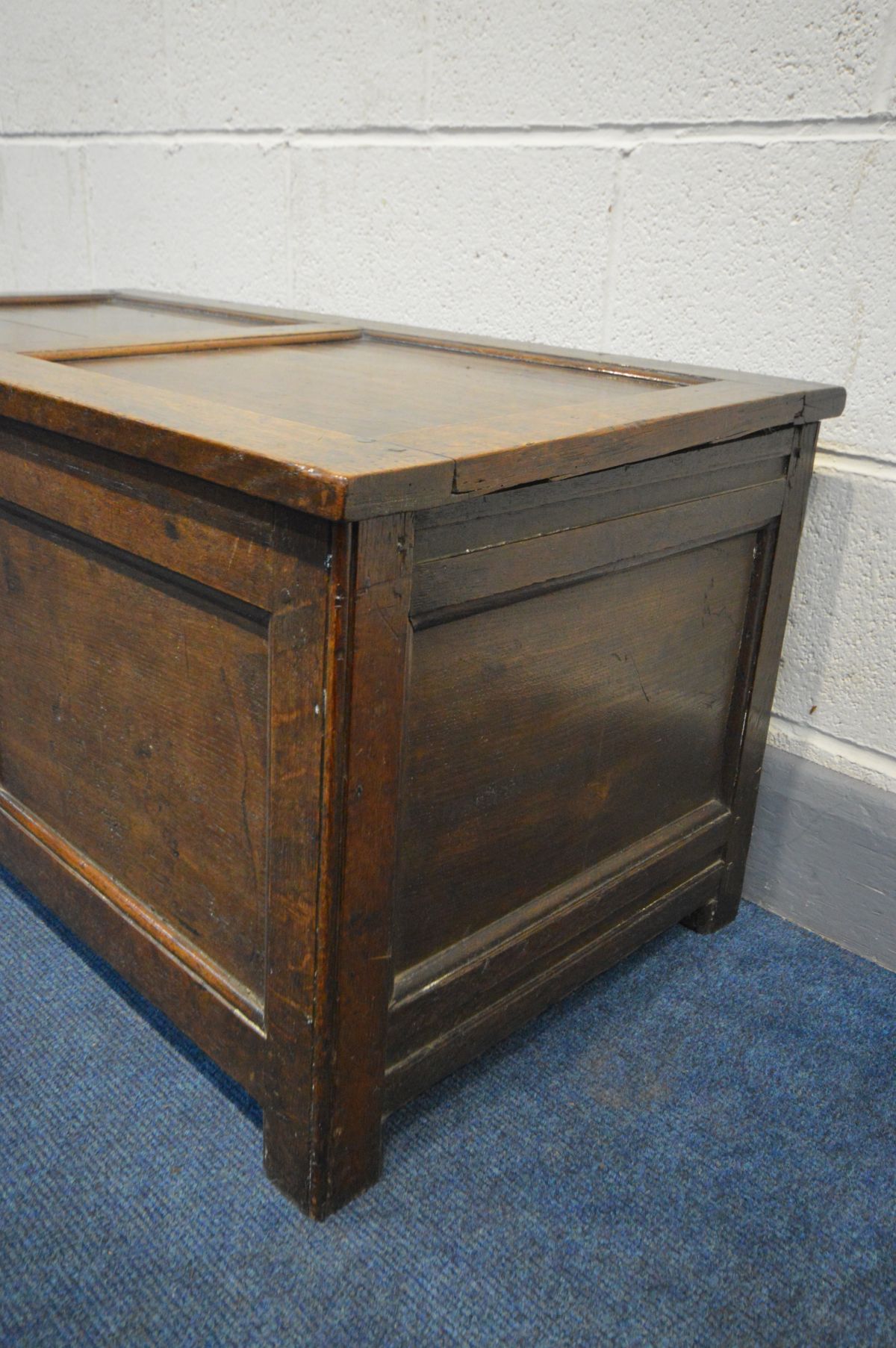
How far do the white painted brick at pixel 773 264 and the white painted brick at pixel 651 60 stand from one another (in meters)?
0.05

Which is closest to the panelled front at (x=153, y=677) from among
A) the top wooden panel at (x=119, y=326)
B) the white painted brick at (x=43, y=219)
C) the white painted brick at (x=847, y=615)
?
the top wooden panel at (x=119, y=326)

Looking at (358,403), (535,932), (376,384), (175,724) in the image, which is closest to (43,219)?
(376,384)

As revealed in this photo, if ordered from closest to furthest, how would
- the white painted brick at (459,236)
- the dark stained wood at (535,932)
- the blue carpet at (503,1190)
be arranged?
the blue carpet at (503,1190), the dark stained wood at (535,932), the white painted brick at (459,236)

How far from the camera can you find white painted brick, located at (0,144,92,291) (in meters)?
2.25

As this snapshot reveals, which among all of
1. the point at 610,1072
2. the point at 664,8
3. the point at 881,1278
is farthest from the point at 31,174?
the point at 881,1278

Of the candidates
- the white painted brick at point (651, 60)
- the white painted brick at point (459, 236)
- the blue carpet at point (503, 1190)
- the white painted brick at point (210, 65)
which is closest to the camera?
the blue carpet at point (503, 1190)

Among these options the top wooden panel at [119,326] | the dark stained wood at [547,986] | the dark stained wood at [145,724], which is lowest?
the dark stained wood at [547,986]

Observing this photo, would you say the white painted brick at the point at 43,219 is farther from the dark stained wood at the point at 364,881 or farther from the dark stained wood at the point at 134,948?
the dark stained wood at the point at 364,881

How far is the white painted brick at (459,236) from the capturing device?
4.72 ft

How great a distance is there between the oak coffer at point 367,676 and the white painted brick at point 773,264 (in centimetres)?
10

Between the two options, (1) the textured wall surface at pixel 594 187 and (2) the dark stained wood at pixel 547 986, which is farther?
(1) the textured wall surface at pixel 594 187

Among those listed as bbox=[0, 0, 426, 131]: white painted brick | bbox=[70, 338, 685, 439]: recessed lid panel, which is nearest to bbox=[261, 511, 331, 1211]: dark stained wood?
bbox=[70, 338, 685, 439]: recessed lid panel

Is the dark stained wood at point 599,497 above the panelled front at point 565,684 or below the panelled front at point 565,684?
above

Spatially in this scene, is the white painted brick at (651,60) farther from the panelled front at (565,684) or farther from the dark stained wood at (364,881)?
the dark stained wood at (364,881)
